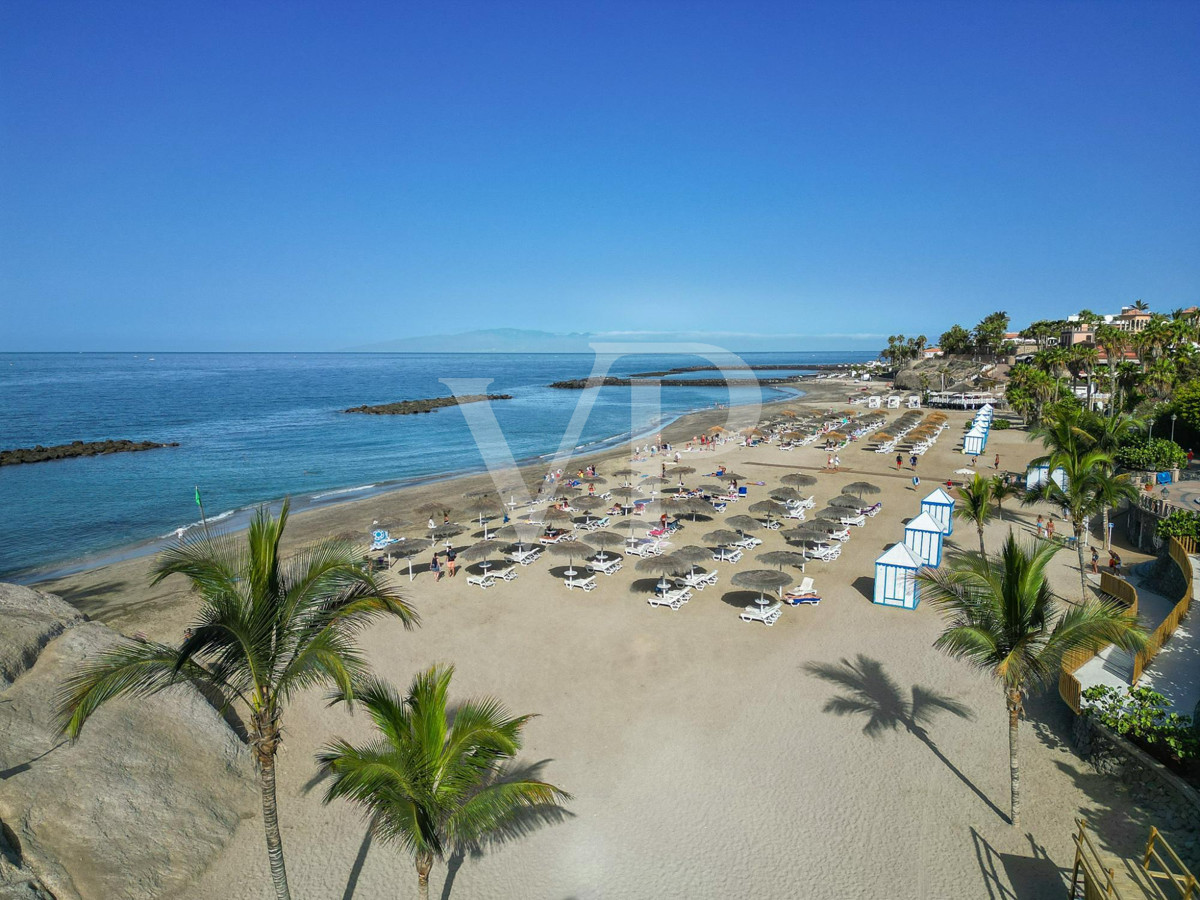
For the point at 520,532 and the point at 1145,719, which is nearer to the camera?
the point at 1145,719

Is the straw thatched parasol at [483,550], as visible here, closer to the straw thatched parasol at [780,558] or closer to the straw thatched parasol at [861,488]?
the straw thatched parasol at [780,558]

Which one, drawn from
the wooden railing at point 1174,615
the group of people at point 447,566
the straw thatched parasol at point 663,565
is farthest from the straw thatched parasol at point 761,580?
the group of people at point 447,566

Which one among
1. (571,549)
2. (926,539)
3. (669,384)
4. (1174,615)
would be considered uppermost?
(1174,615)

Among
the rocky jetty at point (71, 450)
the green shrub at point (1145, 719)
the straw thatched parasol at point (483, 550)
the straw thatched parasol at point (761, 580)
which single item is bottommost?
the rocky jetty at point (71, 450)

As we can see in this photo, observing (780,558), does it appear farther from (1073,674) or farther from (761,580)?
(1073,674)

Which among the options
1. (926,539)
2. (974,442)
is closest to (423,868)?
(926,539)

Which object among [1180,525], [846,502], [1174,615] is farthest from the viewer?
[846,502]

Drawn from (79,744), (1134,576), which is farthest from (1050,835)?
(79,744)
